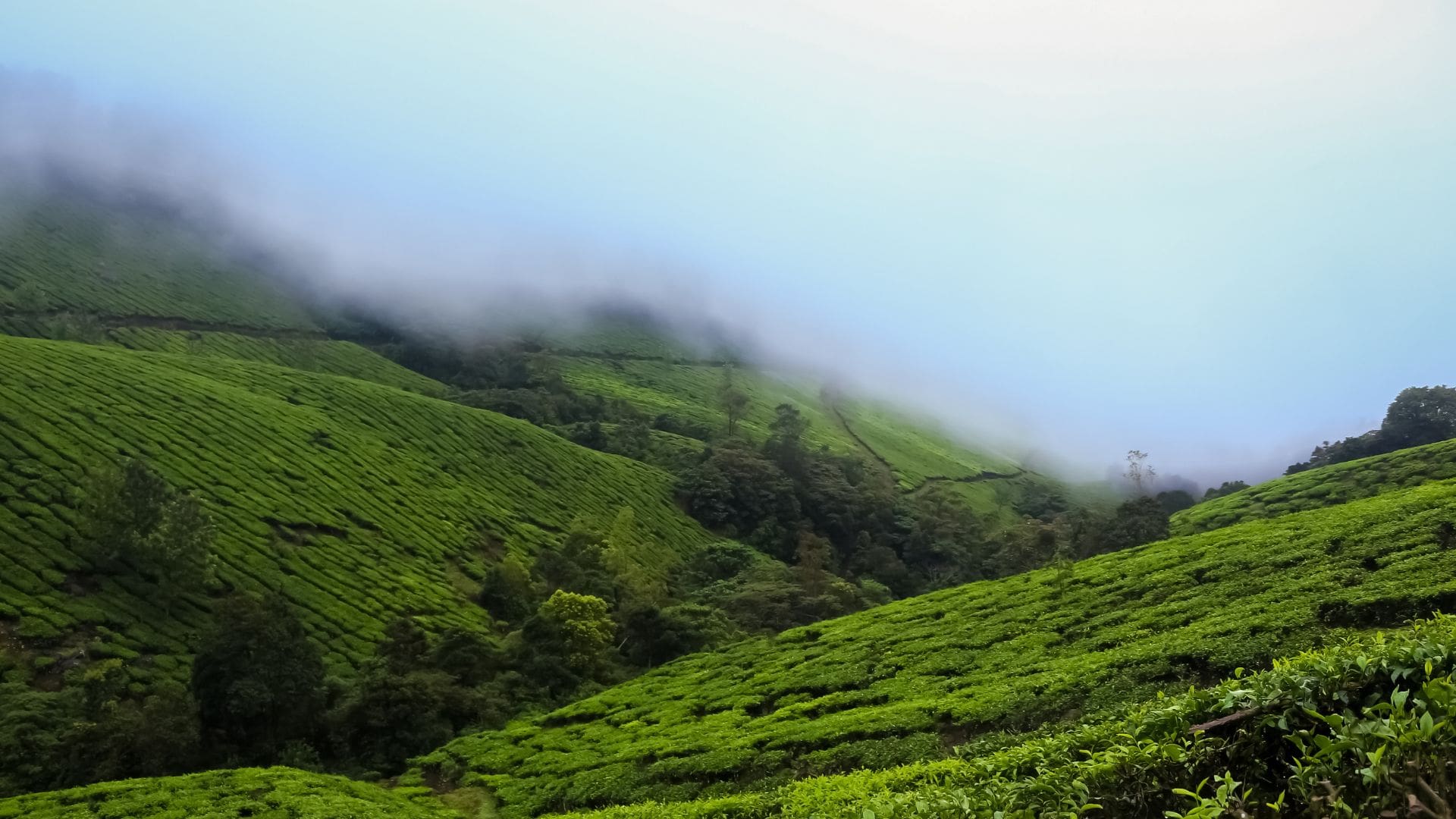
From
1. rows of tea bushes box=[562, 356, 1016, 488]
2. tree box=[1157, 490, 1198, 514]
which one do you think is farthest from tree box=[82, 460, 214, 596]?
tree box=[1157, 490, 1198, 514]

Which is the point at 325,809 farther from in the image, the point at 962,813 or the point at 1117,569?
the point at 1117,569

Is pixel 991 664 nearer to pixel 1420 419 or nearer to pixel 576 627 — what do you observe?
pixel 576 627

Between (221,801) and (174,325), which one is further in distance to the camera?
(174,325)

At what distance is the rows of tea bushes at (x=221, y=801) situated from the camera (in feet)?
80.7

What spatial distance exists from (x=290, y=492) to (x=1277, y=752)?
84152 mm

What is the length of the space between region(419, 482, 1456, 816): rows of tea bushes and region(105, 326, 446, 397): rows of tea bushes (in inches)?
4712

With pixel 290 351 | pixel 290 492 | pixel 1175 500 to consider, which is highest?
pixel 290 351

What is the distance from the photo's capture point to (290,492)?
76438 millimetres

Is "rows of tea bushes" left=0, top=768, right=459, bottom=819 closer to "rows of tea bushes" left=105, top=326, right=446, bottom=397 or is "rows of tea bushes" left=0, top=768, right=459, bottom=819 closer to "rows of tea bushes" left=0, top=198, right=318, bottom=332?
"rows of tea bushes" left=105, top=326, right=446, bottom=397

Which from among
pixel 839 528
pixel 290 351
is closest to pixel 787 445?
pixel 839 528

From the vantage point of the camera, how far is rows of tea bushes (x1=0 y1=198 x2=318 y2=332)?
13550 cm

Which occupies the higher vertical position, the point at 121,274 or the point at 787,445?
the point at 121,274

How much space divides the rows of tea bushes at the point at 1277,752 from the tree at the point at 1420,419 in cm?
10252

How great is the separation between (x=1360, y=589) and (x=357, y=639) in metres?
59.7
